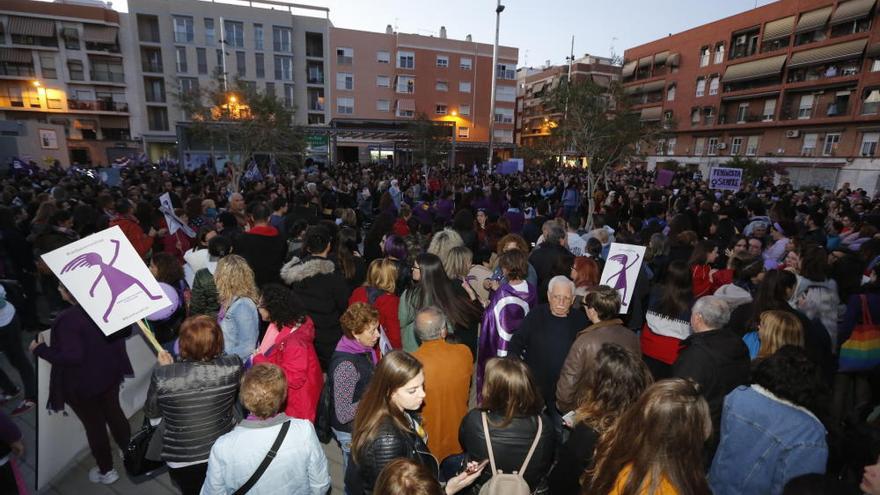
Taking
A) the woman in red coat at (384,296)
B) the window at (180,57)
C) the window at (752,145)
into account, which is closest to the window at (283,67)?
the window at (180,57)

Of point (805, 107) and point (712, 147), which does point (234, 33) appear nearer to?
Result: point (712, 147)

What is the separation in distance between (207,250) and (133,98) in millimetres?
46358

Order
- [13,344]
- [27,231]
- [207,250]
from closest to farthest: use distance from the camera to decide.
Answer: [13,344] < [207,250] < [27,231]

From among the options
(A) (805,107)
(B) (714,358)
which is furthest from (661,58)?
(B) (714,358)

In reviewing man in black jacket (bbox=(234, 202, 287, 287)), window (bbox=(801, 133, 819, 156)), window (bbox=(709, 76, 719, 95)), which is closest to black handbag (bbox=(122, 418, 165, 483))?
man in black jacket (bbox=(234, 202, 287, 287))

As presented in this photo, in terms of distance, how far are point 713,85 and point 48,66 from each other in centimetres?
6007

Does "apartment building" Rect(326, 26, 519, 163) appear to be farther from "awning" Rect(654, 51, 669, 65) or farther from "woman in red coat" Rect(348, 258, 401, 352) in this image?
"woman in red coat" Rect(348, 258, 401, 352)

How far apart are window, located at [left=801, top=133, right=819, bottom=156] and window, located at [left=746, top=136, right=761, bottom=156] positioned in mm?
3160

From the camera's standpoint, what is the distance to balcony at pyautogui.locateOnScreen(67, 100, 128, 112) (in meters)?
38.7

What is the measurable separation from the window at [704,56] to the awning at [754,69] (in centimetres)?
265

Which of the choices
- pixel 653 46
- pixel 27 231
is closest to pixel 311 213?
pixel 27 231

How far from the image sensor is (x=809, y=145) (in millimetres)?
31484

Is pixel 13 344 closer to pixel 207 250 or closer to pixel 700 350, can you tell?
pixel 207 250

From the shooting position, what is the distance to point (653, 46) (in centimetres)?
4297
